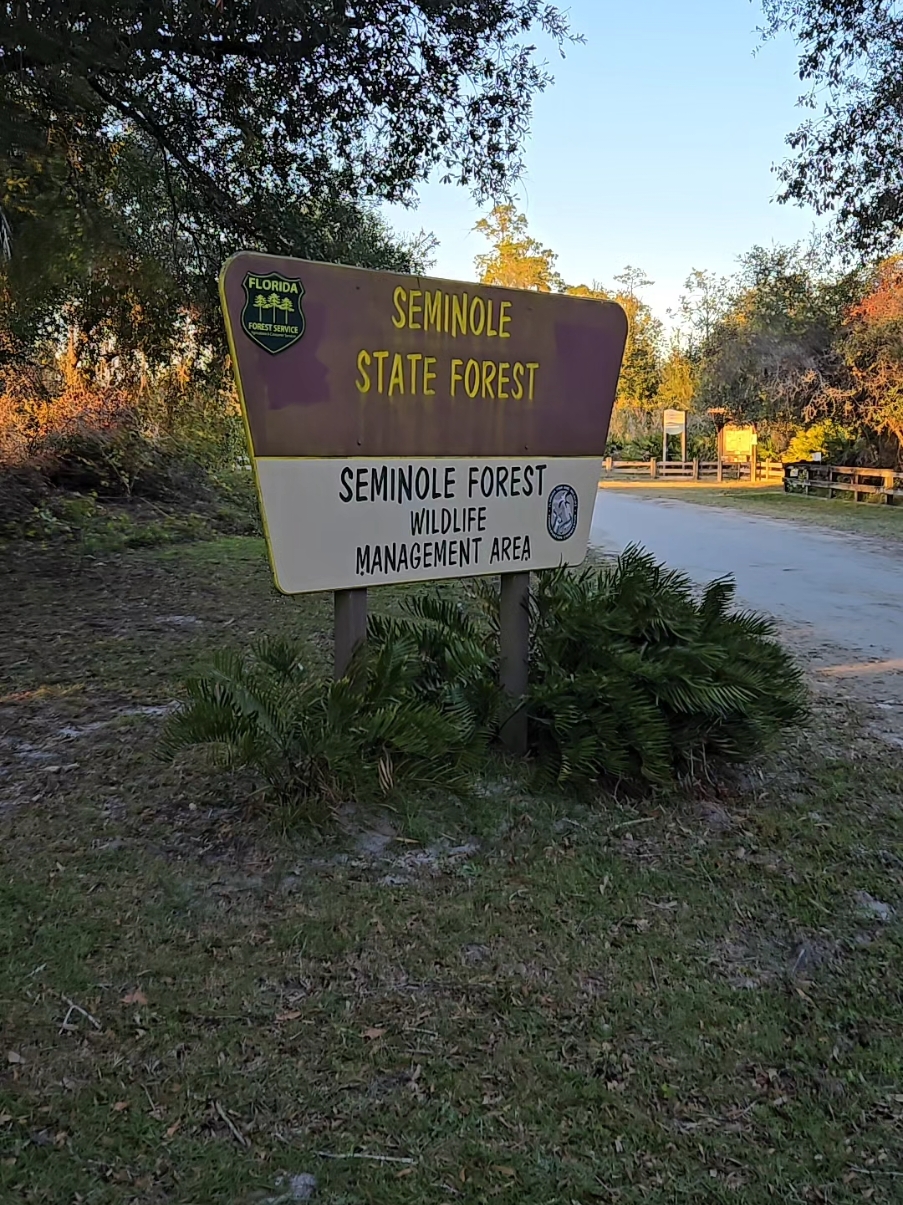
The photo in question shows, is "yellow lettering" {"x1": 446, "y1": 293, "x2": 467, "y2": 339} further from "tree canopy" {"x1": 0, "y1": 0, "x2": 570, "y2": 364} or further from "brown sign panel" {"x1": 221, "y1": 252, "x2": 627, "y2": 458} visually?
"tree canopy" {"x1": 0, "y1": 0, "x2": 570, "y2": 364}

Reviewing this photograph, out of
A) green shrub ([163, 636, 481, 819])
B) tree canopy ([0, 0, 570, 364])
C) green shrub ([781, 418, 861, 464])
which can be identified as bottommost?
green shrub ([163, 636, 481, 819])

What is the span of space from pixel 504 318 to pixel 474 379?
325 millimetres

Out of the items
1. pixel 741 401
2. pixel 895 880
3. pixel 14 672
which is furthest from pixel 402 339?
pixel 741 401

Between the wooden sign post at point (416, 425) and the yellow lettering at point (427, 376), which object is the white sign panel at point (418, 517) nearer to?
the wooden sign post at point (416, 425)

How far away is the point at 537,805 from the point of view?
430cm

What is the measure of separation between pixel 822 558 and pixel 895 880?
36.5 feet

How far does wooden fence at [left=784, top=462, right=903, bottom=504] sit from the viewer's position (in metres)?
25.4

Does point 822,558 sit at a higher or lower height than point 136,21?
lower

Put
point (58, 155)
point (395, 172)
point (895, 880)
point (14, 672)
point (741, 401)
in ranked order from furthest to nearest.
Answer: point (741, 401) → point (395, 172) → point (58, 155) → point (14, 672) → point (895, 880)

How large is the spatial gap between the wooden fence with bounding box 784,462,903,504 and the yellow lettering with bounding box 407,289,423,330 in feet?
77.5

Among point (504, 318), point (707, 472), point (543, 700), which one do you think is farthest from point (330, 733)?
point (707, 472)

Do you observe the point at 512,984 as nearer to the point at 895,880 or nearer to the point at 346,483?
the point at 895,880

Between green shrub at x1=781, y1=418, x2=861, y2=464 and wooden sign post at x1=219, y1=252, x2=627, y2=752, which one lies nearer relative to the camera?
wooden sign post at x1=219, y1=252, x2=627, y2=752

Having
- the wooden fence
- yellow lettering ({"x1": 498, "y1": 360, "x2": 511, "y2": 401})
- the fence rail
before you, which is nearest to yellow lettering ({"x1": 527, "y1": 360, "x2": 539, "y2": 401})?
yellow lettering ({"x1": 498, "y1": 360, "x2": 511, "y2": 401})
